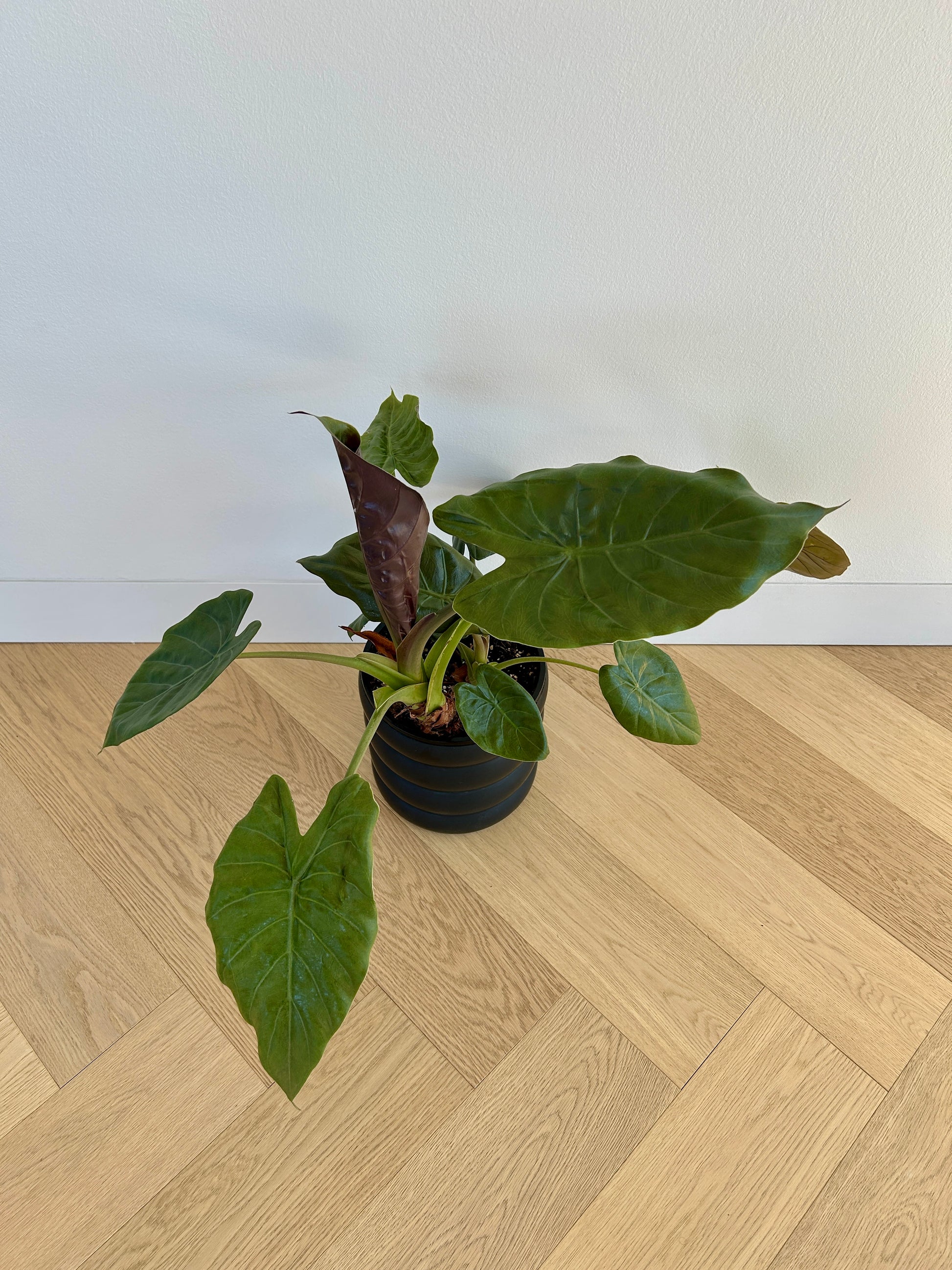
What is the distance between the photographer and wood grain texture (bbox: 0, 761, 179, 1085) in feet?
3.03

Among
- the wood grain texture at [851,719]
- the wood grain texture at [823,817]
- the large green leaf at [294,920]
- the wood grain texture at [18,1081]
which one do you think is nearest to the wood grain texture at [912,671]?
the wood grain texture at [851,719]

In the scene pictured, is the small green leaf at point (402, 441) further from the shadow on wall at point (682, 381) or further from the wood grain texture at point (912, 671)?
the wood grain texture at point (912, 671)

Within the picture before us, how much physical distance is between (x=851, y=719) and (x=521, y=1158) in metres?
0.78

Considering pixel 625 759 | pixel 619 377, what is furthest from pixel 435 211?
pixel 625 759

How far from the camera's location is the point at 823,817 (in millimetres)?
1112

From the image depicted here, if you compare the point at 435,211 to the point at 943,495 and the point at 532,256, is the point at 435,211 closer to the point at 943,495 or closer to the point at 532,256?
the point at 532,256

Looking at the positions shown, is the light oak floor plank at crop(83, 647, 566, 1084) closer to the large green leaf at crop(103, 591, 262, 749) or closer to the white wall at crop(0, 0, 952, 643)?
the white wall at crop(0, 0, 952, 643)

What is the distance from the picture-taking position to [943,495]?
114 cm

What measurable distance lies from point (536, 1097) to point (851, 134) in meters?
1.04

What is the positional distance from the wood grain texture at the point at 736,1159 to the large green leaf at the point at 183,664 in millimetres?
658

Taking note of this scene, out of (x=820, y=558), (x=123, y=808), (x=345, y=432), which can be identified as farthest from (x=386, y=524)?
(x=123, y=808)

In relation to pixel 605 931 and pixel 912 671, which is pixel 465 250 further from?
pixel 912 671

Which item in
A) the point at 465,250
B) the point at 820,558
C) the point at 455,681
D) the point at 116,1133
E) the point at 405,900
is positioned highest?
the point at 465,250

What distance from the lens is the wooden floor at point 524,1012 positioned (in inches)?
31.9
